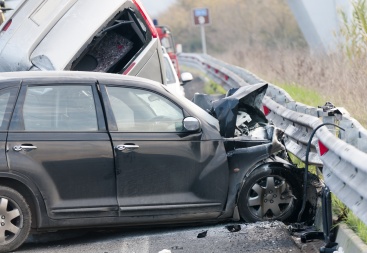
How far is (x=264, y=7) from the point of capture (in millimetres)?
63375

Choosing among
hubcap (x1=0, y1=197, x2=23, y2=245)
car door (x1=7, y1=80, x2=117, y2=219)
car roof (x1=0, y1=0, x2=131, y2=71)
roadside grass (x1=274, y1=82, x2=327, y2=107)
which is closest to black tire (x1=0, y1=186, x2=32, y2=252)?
hubcap (x1=0, y1=197, x2=23, y2=245)

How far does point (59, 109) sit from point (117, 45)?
15.5ft

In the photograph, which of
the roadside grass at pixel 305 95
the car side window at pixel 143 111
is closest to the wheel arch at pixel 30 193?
the car side window at pixel 143 111

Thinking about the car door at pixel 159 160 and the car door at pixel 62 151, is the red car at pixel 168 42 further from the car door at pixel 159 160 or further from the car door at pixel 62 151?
the car door at pixel 62 151

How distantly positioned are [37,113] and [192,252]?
6.12 feet

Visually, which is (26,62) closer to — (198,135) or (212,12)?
(198,135)

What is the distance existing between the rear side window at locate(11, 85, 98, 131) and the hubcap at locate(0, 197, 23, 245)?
672mm

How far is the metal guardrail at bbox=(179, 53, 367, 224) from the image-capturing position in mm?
7262

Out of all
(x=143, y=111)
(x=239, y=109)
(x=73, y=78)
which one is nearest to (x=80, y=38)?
(x=239, y=109)

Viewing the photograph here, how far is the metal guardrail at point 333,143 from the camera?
7.26 meters

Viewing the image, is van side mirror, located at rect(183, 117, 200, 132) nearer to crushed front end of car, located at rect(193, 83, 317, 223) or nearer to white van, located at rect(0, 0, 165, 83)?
crushed front end of car, located at rect(193, 83, 317, 223)

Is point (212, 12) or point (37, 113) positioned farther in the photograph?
point (212, 12)

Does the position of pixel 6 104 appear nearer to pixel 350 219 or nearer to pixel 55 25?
pixel 350 219

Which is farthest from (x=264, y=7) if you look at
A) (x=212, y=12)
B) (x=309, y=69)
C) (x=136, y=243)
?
(x=136, y=243)
